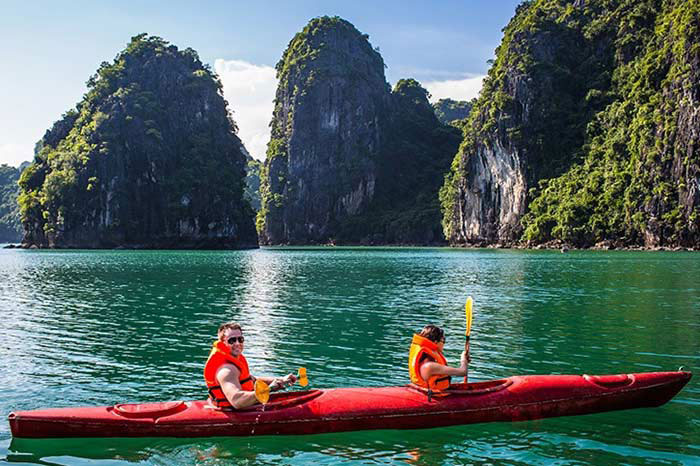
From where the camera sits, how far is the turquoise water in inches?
359

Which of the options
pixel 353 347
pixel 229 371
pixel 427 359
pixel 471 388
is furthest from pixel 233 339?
pixel 353 347

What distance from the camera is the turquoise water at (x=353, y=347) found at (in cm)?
912

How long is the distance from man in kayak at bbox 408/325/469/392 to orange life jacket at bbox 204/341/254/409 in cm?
259

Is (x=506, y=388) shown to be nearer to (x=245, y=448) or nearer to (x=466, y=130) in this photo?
(x=245, y=448)

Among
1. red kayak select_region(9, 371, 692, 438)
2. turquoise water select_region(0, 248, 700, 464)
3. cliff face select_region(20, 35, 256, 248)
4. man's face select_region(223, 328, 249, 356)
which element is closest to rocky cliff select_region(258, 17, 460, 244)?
cliff face select_region(20, 35, 256, 248)

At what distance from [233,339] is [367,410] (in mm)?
2322

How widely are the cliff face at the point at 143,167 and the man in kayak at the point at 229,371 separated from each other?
107m

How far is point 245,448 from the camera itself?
9.21 metres

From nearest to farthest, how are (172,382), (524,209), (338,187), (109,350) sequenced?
(172,382) < (109,350) < (524,209) < (338,187)

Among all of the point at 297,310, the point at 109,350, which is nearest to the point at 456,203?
the point at 297,310

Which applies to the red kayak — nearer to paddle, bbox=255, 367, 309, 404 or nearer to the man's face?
paddle, bbox=255, 367, 309, 404

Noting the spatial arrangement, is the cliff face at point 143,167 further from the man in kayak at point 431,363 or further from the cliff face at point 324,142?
the man in kayak at point 431,363

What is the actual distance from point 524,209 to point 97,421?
347 feet

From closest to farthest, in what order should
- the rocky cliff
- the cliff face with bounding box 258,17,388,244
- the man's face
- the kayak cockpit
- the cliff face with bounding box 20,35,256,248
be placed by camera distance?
the man's face < the kayak cockpit < the cliff face with bounding box 20,35,256,248 < the rocky cliff < the cliff face with bounding box 258,17,388,244
